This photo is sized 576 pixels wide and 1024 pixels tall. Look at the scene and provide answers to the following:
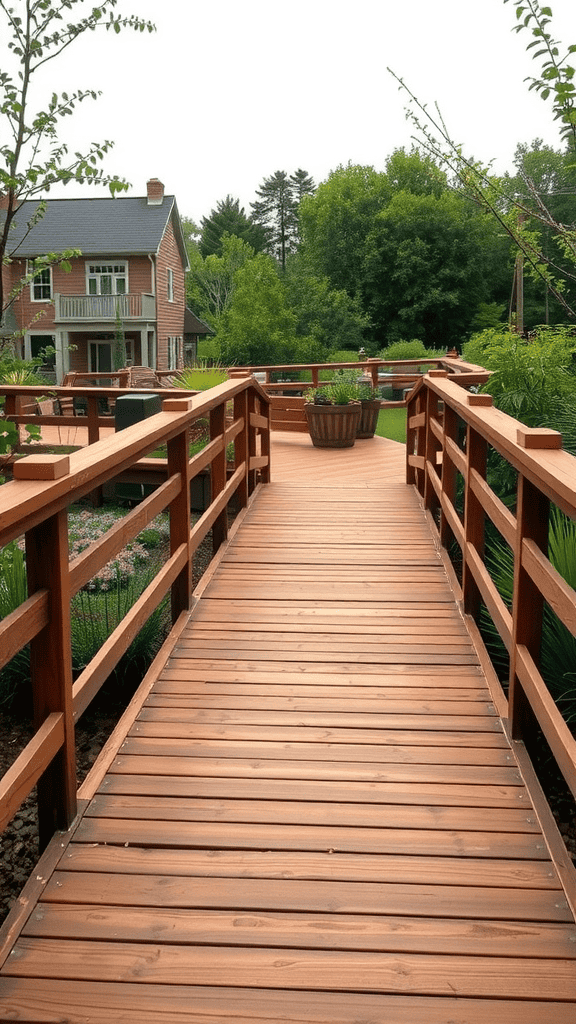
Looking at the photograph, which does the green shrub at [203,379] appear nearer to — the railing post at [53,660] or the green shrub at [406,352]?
the railing post at [53,660]

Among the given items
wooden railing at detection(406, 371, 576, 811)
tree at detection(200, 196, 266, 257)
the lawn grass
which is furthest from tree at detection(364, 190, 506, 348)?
wooden railing at detection(406, 371, 576, 811)

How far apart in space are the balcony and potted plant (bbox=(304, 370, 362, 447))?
672 inches

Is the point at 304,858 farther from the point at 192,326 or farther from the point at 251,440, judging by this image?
the point at 192,326

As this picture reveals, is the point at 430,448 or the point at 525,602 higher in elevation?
the point at 430,448

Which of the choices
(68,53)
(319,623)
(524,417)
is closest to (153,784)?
(319,623)

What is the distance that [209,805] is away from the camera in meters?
2.85

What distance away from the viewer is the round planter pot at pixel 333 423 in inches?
449

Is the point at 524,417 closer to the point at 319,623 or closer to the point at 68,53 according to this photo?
the point at 319,623

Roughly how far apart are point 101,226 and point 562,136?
26.3 metres

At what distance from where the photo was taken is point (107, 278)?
28.6 metres

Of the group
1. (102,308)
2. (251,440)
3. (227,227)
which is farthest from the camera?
(227,227)

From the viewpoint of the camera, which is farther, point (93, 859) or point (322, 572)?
point (322, 572)

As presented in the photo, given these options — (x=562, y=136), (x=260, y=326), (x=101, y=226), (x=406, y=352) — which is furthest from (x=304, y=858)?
(x=260, y=326)

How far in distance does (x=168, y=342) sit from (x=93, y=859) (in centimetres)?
2918
